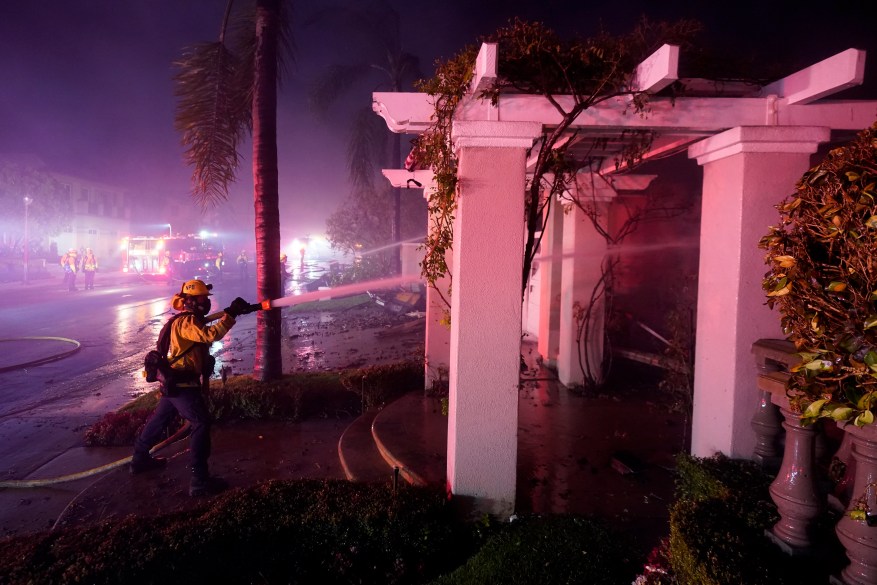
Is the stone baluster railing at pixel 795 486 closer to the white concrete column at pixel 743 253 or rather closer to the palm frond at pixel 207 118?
the white concrete column at pixel 743 253

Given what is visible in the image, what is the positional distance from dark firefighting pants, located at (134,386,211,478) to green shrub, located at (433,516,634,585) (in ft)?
10.2

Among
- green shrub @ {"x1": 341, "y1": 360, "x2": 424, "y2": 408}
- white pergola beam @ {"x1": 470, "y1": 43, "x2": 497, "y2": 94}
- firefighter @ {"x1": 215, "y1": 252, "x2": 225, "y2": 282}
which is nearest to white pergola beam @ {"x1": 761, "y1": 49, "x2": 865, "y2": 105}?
white pergola beam @ {"x1": 470, "y1": 43, "x2": 497, "y2": 94}

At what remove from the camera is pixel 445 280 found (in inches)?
302

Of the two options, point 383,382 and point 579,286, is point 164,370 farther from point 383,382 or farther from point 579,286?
point 579,286

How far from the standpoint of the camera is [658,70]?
11.8ft

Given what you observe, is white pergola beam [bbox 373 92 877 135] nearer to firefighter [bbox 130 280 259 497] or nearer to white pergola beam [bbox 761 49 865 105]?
white pergola beam [bbox 761 49 865 105]

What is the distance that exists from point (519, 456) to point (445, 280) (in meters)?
3.17

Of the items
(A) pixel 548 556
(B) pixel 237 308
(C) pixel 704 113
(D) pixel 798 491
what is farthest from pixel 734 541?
(B) pixel 237 308

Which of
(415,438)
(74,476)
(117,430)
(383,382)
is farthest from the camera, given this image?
(383,382)

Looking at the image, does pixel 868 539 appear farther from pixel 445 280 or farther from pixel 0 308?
pixel 0 308

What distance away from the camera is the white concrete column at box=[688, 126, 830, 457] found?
13.0 ft

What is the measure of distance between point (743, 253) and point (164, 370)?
5.66 m

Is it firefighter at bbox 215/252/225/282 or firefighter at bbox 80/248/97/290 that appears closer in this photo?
firefighter at bbox 80/248/97/290

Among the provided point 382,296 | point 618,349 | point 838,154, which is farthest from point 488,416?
point 382,296
